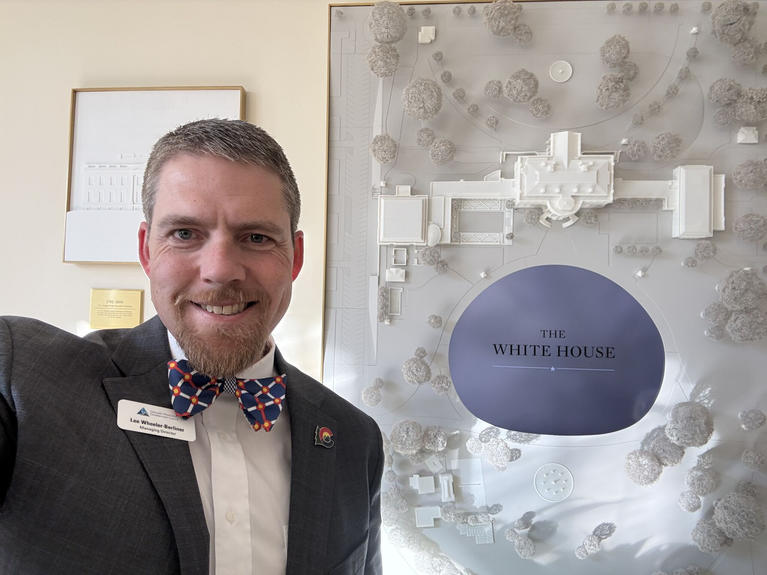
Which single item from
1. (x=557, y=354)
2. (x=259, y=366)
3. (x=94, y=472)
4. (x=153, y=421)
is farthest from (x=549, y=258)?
(x=94, y=472)

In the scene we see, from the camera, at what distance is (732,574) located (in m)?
1.81

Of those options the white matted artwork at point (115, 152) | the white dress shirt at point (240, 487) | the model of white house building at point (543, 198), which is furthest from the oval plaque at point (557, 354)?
the white matted artwork at point (115, 152)

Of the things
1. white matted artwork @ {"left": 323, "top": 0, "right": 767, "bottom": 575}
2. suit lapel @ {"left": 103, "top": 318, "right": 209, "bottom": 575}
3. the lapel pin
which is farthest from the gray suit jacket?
white matted artwork @ {"left": 323, "top": 0, "right": 767, "bottom": 575}

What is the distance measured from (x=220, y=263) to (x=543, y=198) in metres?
1.32

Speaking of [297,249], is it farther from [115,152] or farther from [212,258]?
[115,152]

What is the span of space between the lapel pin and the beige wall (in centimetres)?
90

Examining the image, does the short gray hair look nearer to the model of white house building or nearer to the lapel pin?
the lapel pin

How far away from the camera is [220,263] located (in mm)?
871

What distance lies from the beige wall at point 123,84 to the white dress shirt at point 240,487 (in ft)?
3.14

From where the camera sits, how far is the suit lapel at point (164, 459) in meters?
0.81

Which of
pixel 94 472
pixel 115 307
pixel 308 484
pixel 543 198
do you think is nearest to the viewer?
pixel 94 472

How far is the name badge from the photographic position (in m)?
0.85

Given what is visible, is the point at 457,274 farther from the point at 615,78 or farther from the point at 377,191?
the point at 615,78

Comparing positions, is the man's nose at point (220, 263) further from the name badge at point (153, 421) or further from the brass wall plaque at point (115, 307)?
the brass wall plaque at point (115, 307)
